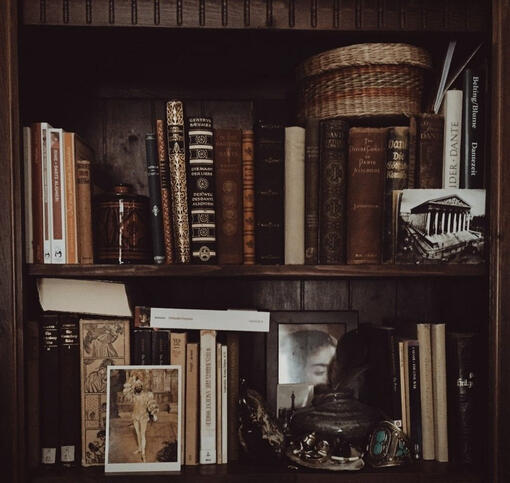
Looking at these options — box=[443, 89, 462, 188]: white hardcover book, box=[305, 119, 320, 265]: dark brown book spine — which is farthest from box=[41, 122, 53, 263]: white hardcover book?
box=[443, 89, 462, 188]: white hardcover book

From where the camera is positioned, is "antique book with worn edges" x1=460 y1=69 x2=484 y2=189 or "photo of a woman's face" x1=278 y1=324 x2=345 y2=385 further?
"photo of a woman's face" x1=278 y1=324 x2=345 y2=385

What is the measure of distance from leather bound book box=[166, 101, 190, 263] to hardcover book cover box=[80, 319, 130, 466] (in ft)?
0.60

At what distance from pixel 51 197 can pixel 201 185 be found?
276 mm

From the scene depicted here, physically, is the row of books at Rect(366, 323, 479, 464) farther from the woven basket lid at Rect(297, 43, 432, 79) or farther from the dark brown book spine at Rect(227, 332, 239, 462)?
the woven basket lid at Rect(297, 43, 432, 79)

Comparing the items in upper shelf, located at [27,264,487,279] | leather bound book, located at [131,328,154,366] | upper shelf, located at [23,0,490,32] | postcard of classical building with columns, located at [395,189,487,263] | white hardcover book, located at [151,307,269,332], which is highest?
upper shelf, located at [23,0,490,32]

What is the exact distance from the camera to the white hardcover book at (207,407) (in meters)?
1.12

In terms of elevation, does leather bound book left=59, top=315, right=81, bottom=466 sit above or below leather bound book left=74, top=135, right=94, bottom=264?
below

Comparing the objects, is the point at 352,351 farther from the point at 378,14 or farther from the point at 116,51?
the point at 116,51

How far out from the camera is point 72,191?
3.59ft

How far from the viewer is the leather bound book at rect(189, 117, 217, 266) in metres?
1.09

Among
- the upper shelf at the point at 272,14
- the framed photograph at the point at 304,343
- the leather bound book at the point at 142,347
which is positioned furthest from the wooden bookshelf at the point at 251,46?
the framed photograph at the point at 304,343

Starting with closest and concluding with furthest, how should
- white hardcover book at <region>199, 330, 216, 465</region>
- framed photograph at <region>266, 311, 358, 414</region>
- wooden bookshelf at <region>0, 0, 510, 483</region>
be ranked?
wooden bookshelf at <region>0, 0, 510, 483</region>, white hardcover book at <region>199, 330, 216, 465</region>, framed photograph at <region>266, 311, 358, 414</region>

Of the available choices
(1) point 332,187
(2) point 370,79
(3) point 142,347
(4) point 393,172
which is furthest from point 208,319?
(2) point 370,79

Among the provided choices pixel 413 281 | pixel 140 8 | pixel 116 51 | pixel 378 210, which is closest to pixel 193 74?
pixel 116 51
